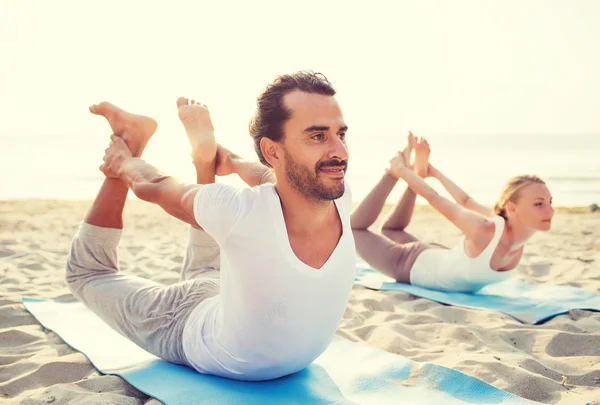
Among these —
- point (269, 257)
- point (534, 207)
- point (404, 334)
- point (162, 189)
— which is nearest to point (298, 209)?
point (269, 257)

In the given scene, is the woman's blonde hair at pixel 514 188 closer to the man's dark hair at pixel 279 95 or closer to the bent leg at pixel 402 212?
the bent leg at pixel 402 212

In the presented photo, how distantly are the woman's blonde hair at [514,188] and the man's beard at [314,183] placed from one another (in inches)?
103

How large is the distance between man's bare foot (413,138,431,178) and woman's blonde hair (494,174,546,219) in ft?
3.21

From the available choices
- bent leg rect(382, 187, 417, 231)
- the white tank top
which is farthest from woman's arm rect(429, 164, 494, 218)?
the white tank top

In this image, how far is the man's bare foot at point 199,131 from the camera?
361 cm

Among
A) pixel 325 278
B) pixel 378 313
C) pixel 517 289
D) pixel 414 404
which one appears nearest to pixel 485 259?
pixel 517 289

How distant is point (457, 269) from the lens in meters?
4.90

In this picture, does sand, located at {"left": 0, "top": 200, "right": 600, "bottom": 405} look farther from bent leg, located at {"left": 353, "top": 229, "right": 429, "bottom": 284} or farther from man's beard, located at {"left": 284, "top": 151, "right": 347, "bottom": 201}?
man's beard, located at {"left": 284, "top": 151, "right": 347, "bottom": 201}

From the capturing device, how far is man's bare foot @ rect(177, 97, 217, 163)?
361 cm

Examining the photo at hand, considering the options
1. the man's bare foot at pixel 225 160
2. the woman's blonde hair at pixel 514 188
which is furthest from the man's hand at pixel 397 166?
the man's bare foot at pixel 225 160

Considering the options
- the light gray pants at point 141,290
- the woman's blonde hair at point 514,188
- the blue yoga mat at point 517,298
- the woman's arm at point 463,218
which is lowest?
the blue yoga mat at point 517,298

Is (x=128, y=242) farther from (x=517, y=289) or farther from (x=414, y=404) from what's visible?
(x=414, y=404)

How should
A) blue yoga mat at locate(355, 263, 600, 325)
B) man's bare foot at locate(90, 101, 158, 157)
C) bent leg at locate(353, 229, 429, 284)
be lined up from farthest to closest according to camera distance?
1. bent leg at locate(353, 229, 429, 284)
2. blue yoga mat at locate(355, 263, 600, 325)
3. man's bare foot at locate(90, 101, 158, 157)

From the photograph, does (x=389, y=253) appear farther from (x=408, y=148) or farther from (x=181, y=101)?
(x=181, y=101)
